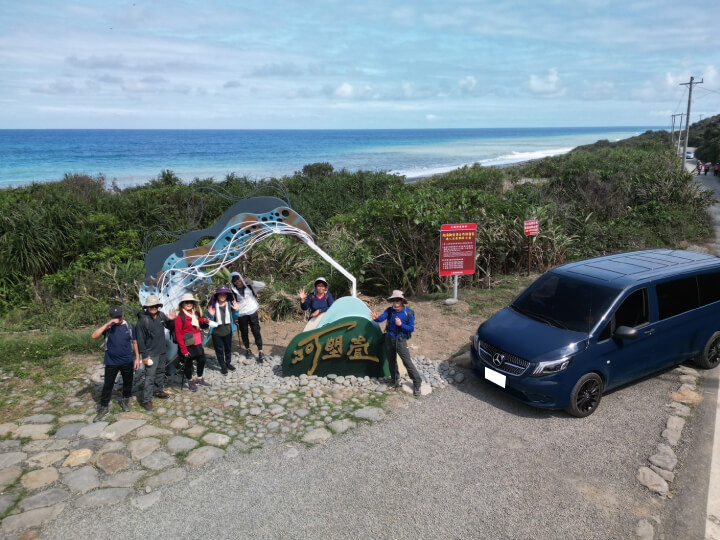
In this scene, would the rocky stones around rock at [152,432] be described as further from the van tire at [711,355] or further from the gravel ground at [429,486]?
the van tire at [711,355]

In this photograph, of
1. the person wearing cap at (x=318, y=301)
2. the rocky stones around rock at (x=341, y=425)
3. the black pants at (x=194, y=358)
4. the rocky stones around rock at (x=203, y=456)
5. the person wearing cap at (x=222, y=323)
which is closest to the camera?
the rocky stones around rock at (x=203, y=456)

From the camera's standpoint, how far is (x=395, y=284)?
36.6 feet

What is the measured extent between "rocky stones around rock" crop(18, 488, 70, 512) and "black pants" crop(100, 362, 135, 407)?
143cm

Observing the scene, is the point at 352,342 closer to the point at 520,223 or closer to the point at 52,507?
the point at 52,507

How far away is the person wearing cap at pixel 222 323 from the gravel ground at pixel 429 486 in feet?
7.01

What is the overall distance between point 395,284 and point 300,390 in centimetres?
502

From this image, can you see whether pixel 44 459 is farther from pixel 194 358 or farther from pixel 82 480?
pixel 194 358

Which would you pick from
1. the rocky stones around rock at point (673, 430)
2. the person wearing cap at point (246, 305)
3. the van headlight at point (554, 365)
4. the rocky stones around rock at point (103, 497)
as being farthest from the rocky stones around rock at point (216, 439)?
the rocky stones around rock at point (673, 430)

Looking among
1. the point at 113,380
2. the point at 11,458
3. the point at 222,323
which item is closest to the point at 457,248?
Answer: the point at 222,323

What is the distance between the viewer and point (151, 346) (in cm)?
607

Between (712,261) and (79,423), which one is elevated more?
(712,261)

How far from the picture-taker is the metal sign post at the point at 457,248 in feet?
31.1

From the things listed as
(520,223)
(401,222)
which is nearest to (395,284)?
(401,222)

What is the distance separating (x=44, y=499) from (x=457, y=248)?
740cm
